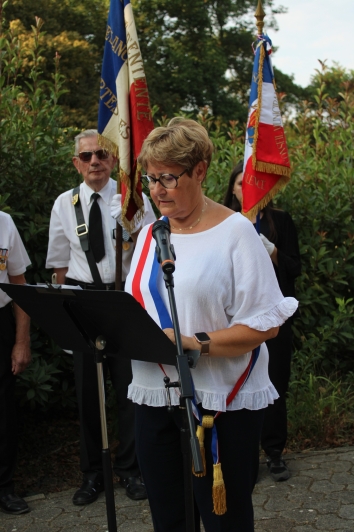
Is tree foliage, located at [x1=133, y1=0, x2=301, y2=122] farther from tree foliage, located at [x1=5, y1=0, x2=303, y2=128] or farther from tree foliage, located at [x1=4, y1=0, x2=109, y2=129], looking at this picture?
tree foliage, located at [x1=4, y1=0, x2=109, y2=129]

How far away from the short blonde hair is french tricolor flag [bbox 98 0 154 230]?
1.60 m

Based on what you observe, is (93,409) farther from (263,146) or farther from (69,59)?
(69,59)

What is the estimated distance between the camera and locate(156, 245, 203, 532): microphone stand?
2.28 m

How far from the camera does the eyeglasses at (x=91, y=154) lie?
4.77 meters

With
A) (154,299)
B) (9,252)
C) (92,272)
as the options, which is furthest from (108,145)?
(154,299)

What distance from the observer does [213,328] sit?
8.92 ft

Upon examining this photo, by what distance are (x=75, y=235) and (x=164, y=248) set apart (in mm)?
2438

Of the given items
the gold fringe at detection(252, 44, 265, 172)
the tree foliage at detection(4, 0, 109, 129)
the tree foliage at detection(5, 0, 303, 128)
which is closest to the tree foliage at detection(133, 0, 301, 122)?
the tree foliage at detection(5, 0, 303, 128)

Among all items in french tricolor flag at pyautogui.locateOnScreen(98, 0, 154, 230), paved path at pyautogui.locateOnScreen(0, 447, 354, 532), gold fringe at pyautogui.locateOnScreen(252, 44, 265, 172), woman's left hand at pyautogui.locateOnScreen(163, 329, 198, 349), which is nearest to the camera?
woman's left hand at pyautogui.locateOnScreen(163, 329, 198, 349)

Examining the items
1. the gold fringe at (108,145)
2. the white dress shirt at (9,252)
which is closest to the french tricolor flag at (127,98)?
the gold fringe at (108,145)

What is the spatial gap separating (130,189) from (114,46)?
3.08 ft

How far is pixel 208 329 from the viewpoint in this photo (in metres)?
2.71

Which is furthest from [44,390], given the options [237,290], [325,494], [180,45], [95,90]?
[180,45]

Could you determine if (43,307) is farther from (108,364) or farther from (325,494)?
(325,494)
